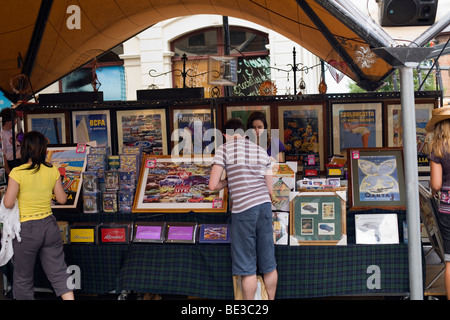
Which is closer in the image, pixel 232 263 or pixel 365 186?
pixel 232 263


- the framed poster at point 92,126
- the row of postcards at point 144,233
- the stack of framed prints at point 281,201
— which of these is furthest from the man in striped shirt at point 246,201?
the framed poster at point 92,126

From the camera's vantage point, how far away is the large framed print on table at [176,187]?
439 cm

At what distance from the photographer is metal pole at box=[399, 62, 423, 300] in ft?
12.1

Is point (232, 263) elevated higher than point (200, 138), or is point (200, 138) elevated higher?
point (200, 138)

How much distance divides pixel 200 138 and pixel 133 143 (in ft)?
2.53

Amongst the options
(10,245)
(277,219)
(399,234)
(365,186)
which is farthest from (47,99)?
(399,234)

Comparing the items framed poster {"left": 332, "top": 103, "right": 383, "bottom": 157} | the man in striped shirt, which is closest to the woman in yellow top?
the man in striped shirt

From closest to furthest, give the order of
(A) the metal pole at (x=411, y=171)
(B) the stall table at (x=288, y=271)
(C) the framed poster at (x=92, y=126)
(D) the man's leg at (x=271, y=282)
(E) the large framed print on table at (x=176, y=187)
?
(A) the metal pole at (x=411, y=171) < (D) the man's leg at (x=271, y=282) < (B) the stall table at (x=288, y=271) < (E) the large framed print on table at (x=176, y=187) < (C) the framed poster at (x=92, y=126)

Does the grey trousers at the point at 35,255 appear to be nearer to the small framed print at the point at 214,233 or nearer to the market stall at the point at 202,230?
the market stall at the point at 202,230

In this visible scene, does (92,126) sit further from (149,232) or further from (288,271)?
(288,271)

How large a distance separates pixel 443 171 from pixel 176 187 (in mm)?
2173

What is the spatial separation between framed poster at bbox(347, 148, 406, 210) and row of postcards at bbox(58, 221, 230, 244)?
1141 mm

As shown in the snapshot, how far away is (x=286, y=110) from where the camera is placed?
5777 mm
